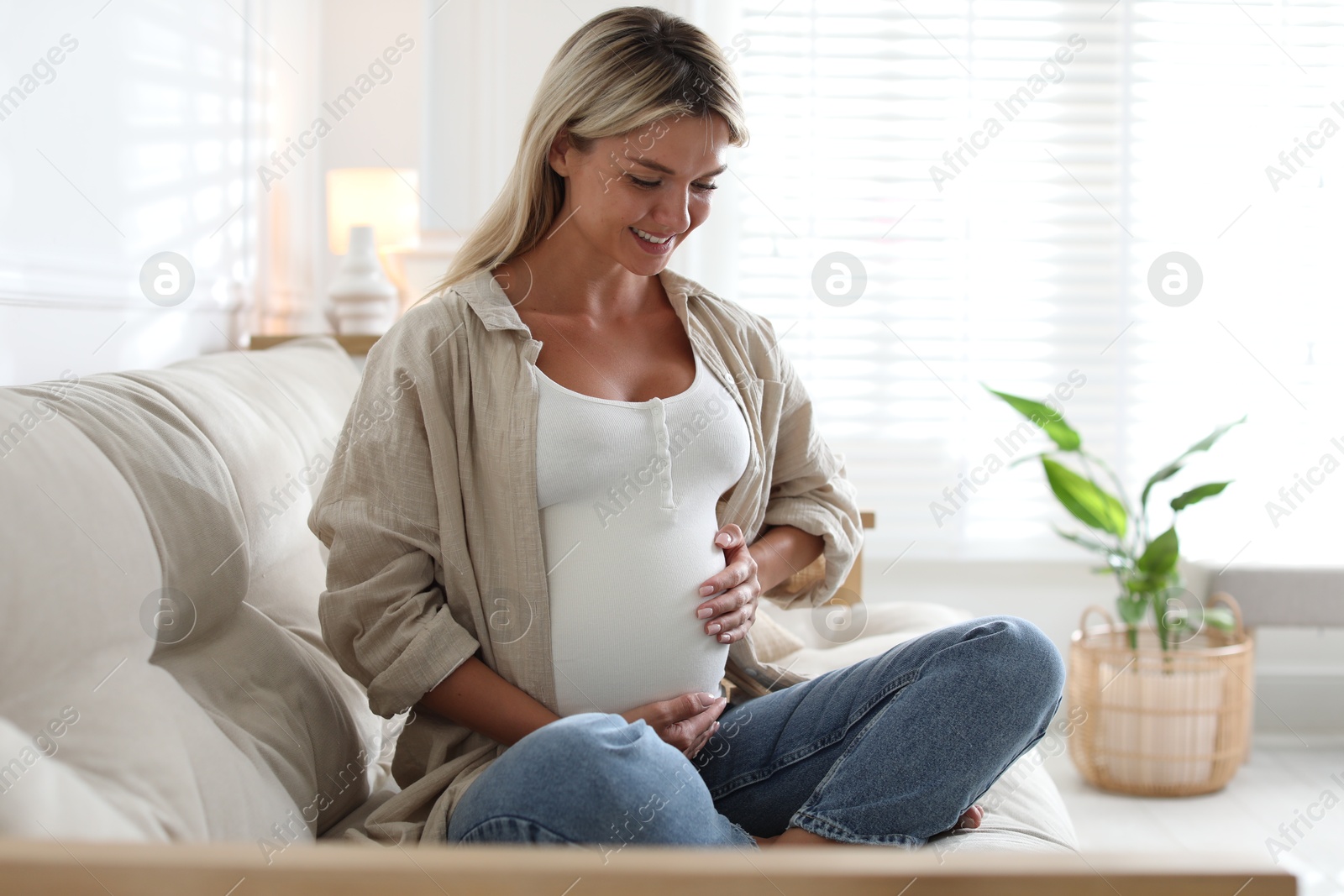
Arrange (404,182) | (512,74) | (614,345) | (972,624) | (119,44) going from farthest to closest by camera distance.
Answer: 1. (512,74)
2. (404,182)
3. (119,44)
4. (614,345)
5. (972,624)

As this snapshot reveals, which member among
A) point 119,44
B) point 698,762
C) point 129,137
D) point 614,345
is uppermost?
point 119,44

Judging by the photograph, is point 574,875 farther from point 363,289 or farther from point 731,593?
point 363,289

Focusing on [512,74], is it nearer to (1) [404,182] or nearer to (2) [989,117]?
(1) [404,182]

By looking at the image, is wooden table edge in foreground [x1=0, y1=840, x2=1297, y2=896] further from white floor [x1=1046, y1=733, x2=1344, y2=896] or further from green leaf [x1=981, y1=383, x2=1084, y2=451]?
green leaf [x1=981, y1=383, x2=1084, y2=451]

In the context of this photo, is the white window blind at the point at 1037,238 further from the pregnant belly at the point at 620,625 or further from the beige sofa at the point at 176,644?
the pregnant belly at the point at 620,625

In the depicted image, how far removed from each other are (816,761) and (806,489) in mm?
394

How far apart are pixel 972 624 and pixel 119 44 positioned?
141cm

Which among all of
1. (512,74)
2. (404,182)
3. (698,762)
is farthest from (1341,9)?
(698,762)

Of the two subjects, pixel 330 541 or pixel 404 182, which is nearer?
pixel 330 541

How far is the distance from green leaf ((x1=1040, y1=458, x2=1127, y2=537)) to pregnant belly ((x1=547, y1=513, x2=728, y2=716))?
158 centimetres

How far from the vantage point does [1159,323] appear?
2857mm

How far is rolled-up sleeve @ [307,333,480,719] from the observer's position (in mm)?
986

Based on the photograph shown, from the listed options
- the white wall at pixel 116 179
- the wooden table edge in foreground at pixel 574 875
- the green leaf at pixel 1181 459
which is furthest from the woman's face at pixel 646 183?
the green leaf at pixel 1181 459

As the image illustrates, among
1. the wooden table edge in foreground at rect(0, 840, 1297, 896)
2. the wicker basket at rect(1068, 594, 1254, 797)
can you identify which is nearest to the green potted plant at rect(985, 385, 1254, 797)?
the wicker basket at rect(1068, 594, 1254, 797)
